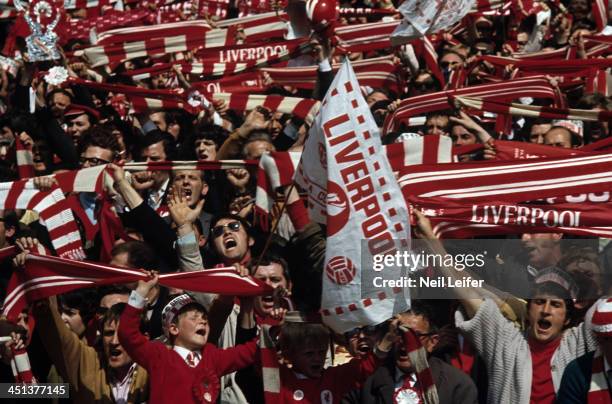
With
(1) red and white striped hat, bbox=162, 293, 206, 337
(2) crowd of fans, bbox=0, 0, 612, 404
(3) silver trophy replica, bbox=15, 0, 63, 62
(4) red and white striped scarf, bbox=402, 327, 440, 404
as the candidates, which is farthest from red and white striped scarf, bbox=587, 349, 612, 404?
(3) silver trophy replica, bbox=15, 0, 63, 62

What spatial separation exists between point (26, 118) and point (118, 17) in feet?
9.72

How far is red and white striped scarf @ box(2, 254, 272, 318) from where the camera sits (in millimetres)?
8344

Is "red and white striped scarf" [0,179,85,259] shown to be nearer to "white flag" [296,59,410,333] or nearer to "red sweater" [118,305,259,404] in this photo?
"red sweater" [118,305,259,404]

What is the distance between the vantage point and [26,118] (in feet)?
40.8

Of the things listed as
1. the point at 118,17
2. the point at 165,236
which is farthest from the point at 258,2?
the point at 165,236

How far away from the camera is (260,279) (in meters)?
8.67

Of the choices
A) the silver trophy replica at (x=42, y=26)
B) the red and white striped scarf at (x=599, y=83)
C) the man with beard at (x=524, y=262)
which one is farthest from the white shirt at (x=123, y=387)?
the silver trophy replica at (x=42, y=26)

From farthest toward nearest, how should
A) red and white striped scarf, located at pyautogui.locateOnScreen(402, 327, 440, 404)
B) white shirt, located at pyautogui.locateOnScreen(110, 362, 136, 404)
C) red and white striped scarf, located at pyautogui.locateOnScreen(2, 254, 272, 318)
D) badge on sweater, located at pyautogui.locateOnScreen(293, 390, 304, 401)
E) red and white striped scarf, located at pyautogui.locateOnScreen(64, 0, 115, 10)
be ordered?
1. red and white striped scarf, located at pyautogui.locateOnScreen(64, 0, 115, 10)
2. white shirt, located at pyautogui.locateOnScreen(110, 362, 136, 404)
3. red and white striped scarf, located at pyautogui.locateOnScreen(2, 254, 272, 318)
4. badge on sweater, located at pyautogui.locateOnScreen(293, 390, 304, 401)
5. red and white striped scarf, located at pyautogui.locateOnScreen(402, 327, 440, 404)

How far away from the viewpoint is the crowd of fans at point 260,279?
7.70 m

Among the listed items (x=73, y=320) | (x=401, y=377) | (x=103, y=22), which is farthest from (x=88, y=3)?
(x=401, y=377)

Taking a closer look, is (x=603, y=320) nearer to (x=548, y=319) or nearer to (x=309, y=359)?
(x=548, y=319)

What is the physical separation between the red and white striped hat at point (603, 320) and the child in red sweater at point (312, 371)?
1173mm

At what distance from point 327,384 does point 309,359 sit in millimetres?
151

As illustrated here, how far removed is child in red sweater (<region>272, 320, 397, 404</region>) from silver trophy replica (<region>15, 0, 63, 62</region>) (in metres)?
5.75
